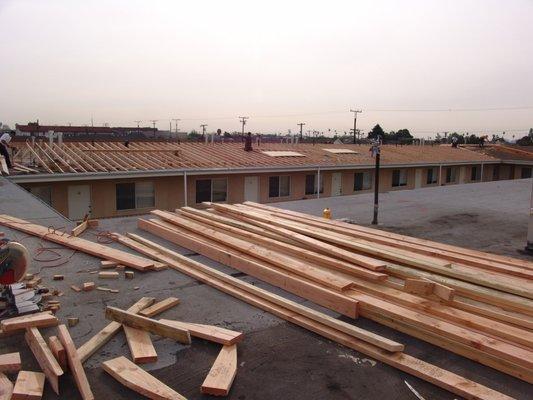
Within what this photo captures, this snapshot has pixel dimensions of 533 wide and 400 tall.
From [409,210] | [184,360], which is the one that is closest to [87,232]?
[184,360]

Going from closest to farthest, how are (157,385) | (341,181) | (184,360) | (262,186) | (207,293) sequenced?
1. (157,385)
2. (184,360)
3. (207,293)
4. (262,186)
5. (341,181)

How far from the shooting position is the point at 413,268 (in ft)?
19.3

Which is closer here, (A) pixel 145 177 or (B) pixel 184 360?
(B) pixel 184 360

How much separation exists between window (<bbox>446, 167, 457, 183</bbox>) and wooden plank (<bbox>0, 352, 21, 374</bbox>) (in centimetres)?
3427

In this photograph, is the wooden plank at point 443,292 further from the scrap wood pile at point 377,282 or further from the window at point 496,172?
the window at point 496,172

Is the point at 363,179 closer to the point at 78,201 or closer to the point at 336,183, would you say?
the point at 336,183

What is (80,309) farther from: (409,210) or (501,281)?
(409,210)

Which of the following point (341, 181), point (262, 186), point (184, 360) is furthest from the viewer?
point (341, 181)

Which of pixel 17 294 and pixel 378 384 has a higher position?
pixel 17 294

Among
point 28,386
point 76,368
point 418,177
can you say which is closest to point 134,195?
point 76,368

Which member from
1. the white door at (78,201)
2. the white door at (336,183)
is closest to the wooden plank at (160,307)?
the white door at (78,201)

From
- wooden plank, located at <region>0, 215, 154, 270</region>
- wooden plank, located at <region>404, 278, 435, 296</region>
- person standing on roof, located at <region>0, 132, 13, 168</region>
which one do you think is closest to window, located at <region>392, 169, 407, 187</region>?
person standing on roof, located at <region>0, 132, 13, 168</region>

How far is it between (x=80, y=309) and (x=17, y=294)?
0.70 meters

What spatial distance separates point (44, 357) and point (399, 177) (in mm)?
28714
